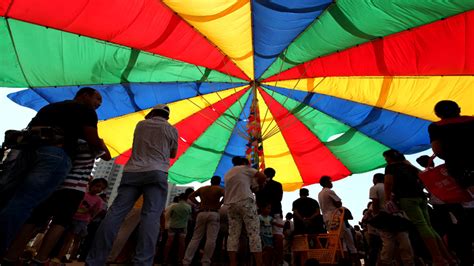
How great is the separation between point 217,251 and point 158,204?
3707 millimetres

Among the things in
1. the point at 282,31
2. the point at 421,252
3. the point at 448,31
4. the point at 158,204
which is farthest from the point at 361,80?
the point at 158,204

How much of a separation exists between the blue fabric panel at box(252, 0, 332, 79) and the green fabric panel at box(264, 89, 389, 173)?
7.53ft

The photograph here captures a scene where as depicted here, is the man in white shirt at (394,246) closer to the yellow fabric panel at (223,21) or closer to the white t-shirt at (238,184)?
the white t-shirt at (238,184)

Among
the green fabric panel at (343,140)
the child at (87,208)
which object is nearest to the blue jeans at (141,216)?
the child at (87,208)

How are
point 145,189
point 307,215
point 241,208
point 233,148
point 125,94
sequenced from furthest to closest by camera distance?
point 233,148, point 125,94, point 307,215, point 241,208, point 145,189

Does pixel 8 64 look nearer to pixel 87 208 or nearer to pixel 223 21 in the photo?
pixel 87 208

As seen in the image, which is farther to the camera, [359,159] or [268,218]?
[359,159]

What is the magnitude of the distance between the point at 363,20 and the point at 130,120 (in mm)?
5636

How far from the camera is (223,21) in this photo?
504 cm

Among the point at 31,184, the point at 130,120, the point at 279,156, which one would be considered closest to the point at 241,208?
the point at 31,184

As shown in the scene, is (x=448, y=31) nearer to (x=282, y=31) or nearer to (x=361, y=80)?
(x=361, y=80)

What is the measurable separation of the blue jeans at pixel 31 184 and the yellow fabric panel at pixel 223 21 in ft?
10.7

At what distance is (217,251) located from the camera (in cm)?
591

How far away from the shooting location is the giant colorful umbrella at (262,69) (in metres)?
4.49
